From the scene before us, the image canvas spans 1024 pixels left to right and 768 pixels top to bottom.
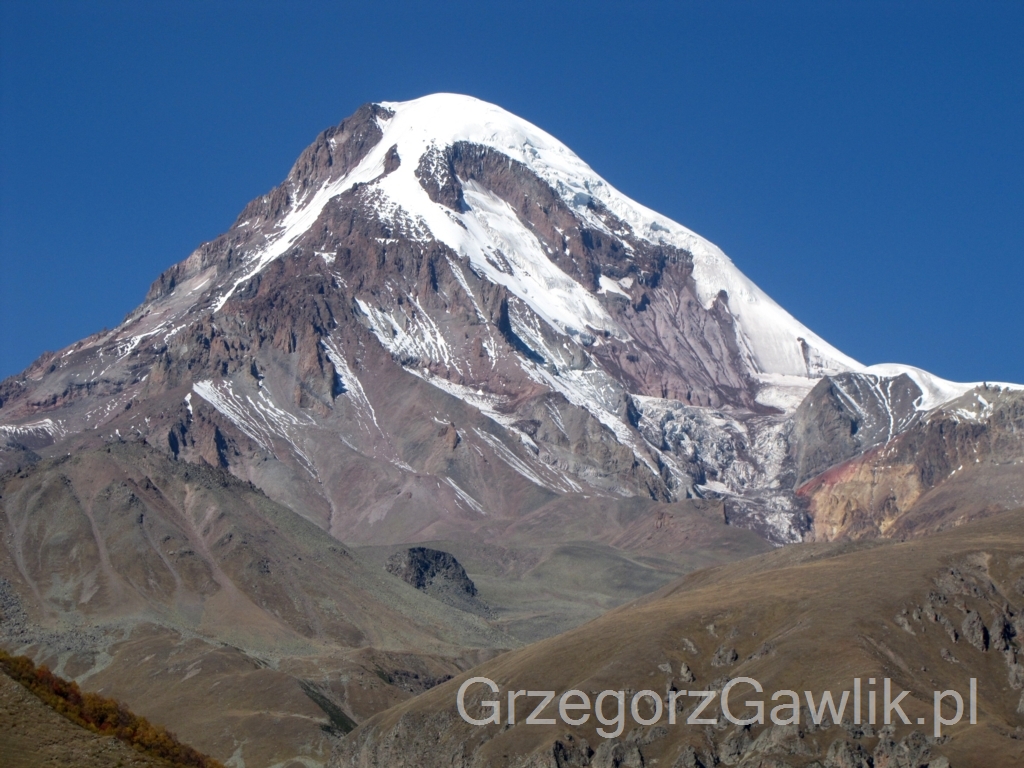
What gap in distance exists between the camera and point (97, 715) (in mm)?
99938

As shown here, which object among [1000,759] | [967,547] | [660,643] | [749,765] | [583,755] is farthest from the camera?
[967,547]

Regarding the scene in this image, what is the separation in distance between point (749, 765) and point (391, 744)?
4751 cm

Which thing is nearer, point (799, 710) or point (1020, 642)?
point (799, 710)

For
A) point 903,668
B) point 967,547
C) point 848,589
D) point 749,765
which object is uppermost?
point 967,547

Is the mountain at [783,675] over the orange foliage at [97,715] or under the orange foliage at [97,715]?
over

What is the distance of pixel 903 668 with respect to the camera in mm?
155125

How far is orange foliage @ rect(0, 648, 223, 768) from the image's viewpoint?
89.6 meters

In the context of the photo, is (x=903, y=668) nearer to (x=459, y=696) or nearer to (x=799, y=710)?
(x=799, y=710)

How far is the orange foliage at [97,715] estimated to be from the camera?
89625mm

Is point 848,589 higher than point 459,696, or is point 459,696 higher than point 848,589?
point 848,589

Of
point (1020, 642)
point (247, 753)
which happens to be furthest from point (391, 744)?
point (1020, 642)

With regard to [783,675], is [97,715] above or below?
below

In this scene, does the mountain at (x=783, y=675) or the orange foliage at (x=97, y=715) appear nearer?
the orange foliage at (x=97, y=715)

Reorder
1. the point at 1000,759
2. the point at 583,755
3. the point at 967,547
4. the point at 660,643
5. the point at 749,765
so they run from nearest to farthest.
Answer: the point at 1000,759 < the point at 749,765 < the point at 583,755 < the point at 660,643 < the point at 967,547
